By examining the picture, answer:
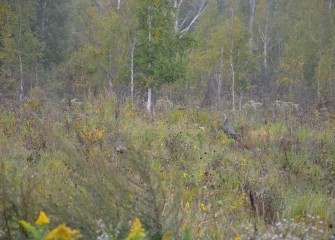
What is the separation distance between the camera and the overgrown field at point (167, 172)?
8.15 feet

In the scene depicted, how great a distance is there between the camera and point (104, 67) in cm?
1908

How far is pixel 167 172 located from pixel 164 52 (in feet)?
23.2

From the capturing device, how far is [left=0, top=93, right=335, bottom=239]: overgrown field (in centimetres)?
248

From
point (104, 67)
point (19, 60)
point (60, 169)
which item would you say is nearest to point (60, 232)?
point (60, 169)

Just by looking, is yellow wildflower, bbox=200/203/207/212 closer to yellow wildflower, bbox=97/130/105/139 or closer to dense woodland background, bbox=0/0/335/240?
dense woodland background, bbox=0/0/335/240

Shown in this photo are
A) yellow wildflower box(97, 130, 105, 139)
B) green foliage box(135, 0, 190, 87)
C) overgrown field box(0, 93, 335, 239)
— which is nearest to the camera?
overgrown field box(0, 93, 335, 239)

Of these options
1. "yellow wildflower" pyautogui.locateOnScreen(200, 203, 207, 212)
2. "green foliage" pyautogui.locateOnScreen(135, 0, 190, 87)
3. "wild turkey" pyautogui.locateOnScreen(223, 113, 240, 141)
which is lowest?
"yellow wildflower" pyautogui.locateOnScreen(200, 203, 207, 212)

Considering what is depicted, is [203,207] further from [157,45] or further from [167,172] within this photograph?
[157,45]

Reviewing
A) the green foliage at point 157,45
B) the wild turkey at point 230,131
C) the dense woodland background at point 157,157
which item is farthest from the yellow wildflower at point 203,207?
the green foliage at point 157,45

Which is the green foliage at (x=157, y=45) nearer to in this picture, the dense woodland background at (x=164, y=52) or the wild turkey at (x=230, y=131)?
the dense woodland background at (x=164, y=52)

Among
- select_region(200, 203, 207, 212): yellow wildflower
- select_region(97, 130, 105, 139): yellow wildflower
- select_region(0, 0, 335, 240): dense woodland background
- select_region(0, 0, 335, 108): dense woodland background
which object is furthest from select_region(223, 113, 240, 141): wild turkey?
select_region(200, 203, 207, 212): yellow wildflower

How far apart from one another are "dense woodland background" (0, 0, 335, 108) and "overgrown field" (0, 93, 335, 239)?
2.98 metres

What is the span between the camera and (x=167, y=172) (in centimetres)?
542

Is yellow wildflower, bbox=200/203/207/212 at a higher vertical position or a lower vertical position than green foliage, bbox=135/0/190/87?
lower
